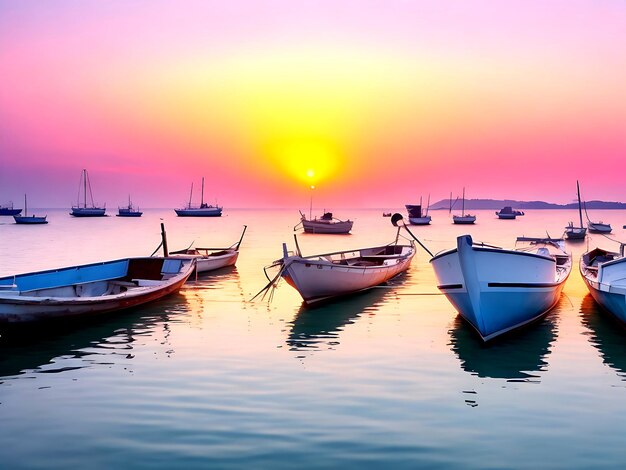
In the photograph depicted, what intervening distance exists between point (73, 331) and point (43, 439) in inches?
333

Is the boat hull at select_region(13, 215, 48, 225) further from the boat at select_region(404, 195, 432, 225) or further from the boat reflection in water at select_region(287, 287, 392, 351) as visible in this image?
the boat reflection in water at select_region(287, 287, 392, 351)

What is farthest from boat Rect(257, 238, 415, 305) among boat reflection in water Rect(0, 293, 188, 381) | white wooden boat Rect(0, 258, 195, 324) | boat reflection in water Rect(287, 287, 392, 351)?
white wooden boat Rect(0, 258, 195, 324)

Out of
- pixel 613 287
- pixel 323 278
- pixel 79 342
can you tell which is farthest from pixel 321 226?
pixel 79 342

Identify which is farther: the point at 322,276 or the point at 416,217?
the point at 416,217

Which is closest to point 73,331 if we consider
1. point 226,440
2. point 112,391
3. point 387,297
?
point 112,391

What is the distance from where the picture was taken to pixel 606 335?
1655 cm

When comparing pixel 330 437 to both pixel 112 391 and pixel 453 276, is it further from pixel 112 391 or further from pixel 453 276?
pixel 453 276

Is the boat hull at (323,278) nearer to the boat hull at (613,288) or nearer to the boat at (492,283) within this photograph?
the boat at (492,283)

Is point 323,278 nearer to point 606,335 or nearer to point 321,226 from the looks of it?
point 606,335

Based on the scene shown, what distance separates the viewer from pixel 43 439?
348 inches

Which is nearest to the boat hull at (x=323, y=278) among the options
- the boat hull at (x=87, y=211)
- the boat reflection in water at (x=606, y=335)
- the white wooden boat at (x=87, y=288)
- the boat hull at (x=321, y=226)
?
the white wooden boat at (x=87, y=288)

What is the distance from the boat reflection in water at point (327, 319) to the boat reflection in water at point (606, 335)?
7238 mm

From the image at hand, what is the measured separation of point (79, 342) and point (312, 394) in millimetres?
8076

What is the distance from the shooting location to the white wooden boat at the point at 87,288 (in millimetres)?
15470
